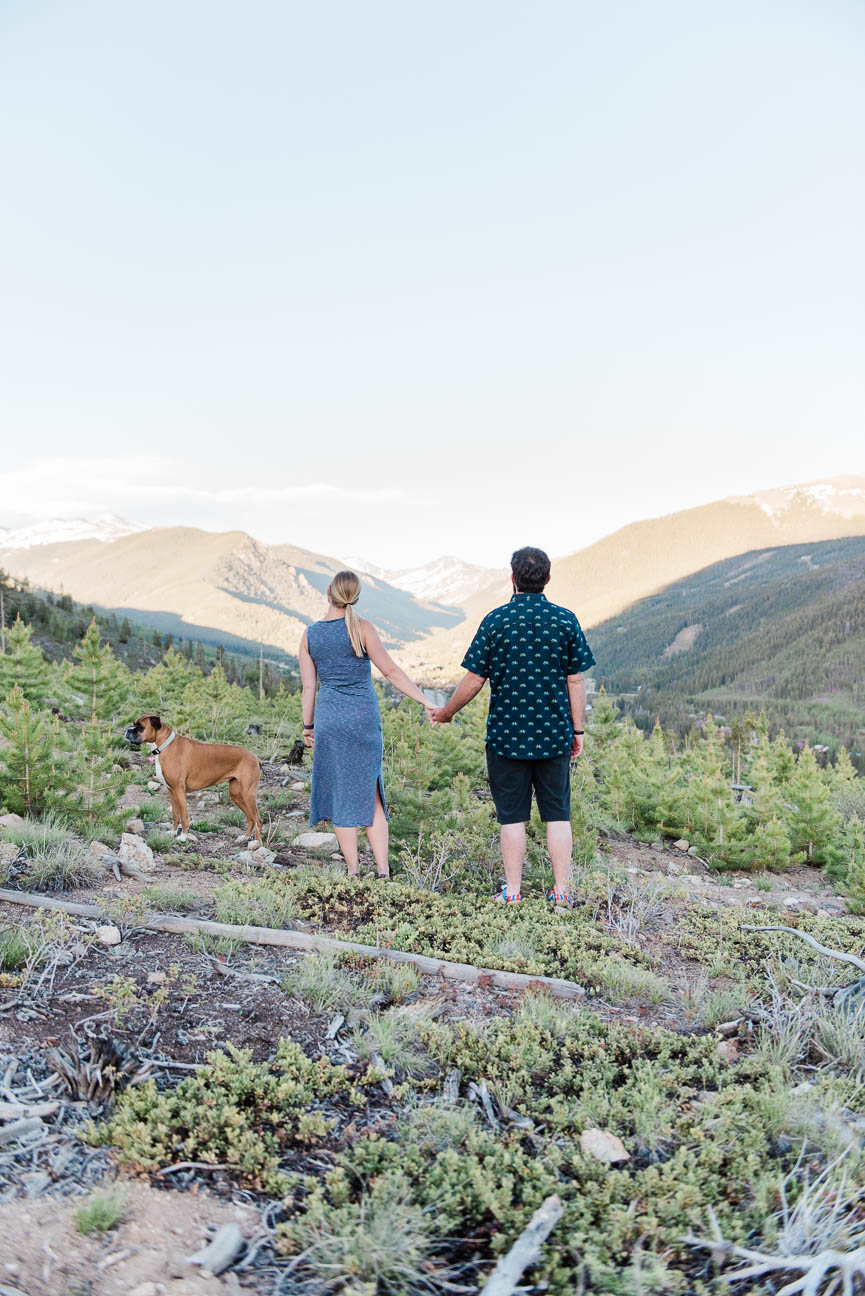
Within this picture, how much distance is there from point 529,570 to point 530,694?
2.80ft

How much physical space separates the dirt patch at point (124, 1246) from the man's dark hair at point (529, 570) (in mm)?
3746

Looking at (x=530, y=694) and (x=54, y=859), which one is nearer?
(x=530, y=694)

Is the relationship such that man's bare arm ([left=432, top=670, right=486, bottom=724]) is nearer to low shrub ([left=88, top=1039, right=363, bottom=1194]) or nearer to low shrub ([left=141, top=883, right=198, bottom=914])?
low shrub ([left=141, top=883, right=198, bottom=914])

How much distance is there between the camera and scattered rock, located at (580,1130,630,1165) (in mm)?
2637

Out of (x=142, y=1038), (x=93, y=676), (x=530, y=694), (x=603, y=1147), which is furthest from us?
(x=93, y=676)

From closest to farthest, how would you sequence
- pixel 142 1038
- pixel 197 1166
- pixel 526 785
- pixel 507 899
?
pixel 197 1166 < pixel 142 1038 < pixel 526 785 < pixel 507 899

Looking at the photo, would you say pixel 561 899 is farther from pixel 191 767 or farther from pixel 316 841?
pixel 191 767

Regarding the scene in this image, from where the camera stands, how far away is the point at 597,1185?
8.00ft

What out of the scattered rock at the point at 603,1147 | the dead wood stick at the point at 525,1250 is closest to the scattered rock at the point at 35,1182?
the dead wood stick at the point at 525,1250

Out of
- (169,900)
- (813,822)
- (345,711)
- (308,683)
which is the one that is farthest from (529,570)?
(813,822)

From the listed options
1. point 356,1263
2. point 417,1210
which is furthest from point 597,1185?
point 356,1263

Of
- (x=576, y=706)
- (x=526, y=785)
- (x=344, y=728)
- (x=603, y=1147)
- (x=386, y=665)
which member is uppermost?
(x=386, y=665)

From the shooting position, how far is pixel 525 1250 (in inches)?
84.8

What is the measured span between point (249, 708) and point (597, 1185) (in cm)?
1962
